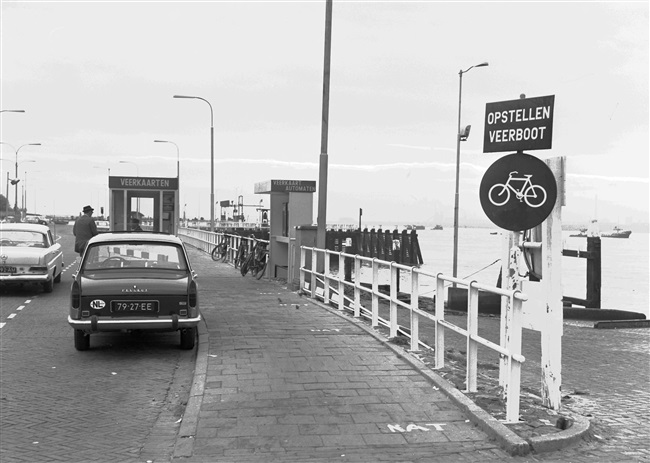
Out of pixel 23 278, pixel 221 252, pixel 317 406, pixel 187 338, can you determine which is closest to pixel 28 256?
pixel 23 278

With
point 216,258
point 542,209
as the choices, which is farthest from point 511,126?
point 216,258

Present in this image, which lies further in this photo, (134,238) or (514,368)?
(134,238)

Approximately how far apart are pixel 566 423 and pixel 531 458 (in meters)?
0.71

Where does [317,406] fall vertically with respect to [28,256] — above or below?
below

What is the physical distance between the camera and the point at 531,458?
18.5ft

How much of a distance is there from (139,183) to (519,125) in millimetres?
21963

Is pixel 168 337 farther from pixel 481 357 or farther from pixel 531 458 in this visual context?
pixel 531 458

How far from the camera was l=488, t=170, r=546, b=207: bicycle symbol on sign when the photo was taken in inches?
270

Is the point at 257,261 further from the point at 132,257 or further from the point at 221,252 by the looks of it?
the point at 132,257

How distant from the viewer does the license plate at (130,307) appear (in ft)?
31.7

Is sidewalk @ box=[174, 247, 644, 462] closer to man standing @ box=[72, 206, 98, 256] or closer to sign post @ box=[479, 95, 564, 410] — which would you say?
sign post @ box=[479, 95, 564, 410]

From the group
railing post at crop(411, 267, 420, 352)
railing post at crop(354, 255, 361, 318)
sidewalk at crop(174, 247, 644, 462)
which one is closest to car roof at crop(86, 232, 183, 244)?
sidewalk at crop(174, 247, 644, 462)

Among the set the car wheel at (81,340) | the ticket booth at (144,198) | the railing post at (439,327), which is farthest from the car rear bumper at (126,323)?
the ticket booth at (144,198)

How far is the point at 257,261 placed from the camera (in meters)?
21.6
